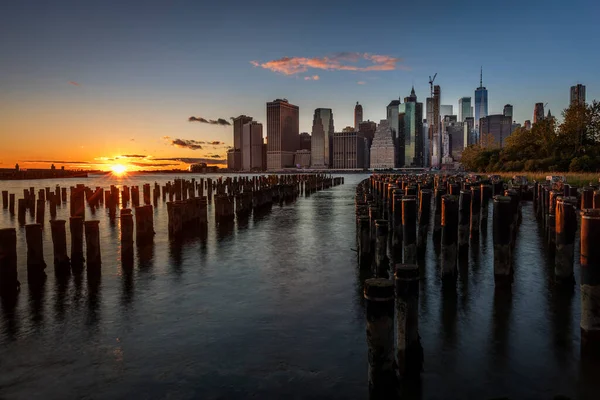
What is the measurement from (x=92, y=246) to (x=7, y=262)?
10.4ft

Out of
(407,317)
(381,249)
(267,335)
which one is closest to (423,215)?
(381,249)

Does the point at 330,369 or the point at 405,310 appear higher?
the point at 405,310

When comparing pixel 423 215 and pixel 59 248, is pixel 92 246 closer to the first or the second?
pixel 59 248

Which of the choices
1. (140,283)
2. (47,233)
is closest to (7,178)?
(47,233)

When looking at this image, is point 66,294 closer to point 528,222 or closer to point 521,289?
point 521,289

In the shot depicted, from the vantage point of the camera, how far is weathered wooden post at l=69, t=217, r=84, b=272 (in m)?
15.5

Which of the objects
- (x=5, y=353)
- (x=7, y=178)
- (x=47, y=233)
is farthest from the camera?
(x=7, y=178)

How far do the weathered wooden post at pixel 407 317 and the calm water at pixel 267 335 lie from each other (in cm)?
33

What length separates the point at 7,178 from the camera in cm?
16038

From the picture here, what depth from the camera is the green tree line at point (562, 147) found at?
66.9 m

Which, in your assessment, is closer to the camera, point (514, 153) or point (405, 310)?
point (405, 310)

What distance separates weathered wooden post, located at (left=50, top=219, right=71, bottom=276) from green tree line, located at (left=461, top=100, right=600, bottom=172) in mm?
67435

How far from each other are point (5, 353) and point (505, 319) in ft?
36.3

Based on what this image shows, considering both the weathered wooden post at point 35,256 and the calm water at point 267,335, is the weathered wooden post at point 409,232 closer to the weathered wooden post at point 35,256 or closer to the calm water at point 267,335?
the calm water at point 267,335
